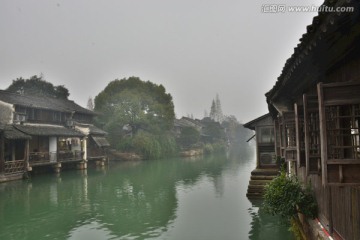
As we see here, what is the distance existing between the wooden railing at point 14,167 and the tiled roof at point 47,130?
2.74m

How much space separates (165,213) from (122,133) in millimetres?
36023

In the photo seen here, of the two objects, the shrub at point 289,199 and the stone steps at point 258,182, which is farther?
the stone steps at point 258,182

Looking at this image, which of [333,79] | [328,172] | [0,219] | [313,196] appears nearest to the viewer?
[328,172]

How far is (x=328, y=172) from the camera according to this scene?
398 centimetres

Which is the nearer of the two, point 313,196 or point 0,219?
point 313,196

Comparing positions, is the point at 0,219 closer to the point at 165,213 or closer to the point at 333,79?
the point at 165,213

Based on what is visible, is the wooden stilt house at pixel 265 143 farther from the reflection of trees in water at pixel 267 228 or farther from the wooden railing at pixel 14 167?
the wooden railing at pixel 14 167

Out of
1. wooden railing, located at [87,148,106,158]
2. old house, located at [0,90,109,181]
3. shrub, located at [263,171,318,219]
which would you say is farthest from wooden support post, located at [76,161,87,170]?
shrub, located at [263,171,318,219]

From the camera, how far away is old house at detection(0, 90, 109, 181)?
2669cm

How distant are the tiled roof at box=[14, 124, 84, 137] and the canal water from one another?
5103mm

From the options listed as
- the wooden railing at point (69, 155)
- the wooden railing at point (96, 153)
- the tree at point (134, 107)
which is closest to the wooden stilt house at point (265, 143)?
the wooden railing at point (69, 155)

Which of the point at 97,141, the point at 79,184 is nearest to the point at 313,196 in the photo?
the point at 79,184

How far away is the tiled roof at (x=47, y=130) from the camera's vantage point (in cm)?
2862

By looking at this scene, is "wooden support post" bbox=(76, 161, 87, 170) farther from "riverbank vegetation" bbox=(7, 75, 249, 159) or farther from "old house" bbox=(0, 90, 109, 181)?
"riverbank vegetation" bbox=(7, 75, 249, 159)
